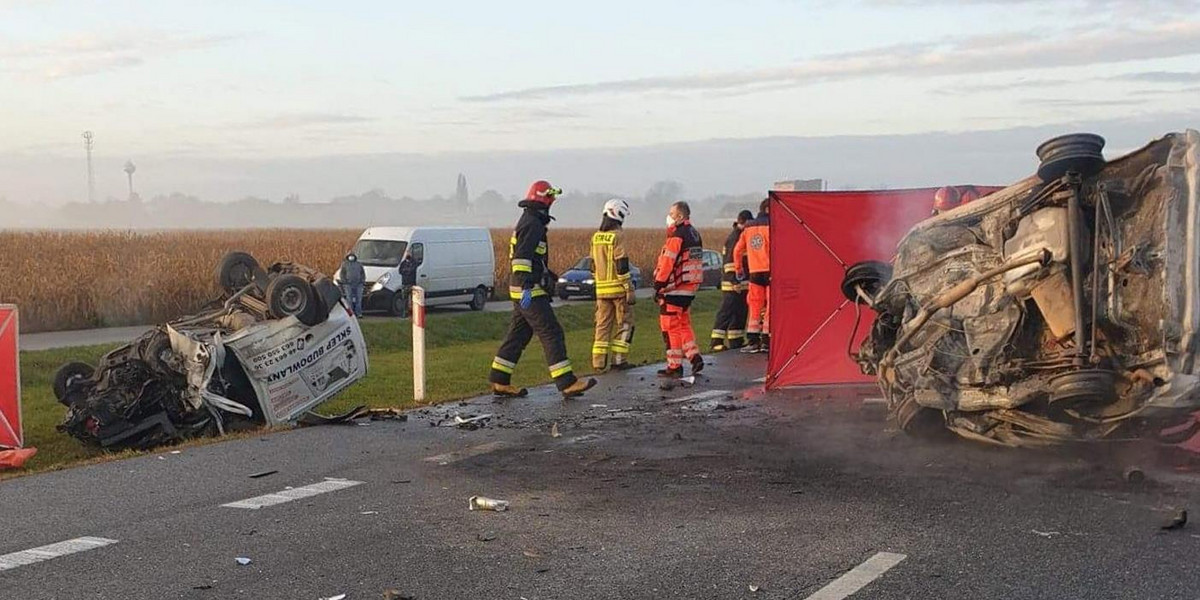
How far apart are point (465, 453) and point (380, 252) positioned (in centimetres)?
1969

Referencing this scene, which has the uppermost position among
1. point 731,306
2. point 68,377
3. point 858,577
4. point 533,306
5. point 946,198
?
point 946,198

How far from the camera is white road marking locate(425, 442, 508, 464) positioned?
26.1 ft

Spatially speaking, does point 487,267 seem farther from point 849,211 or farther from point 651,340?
point 849,211

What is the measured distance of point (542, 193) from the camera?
11.5 meters

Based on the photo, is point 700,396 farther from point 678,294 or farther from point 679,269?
point 679,269

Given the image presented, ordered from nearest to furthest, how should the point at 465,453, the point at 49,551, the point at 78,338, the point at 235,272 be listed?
the point at 49,551 → the point at 465,453 → the point at 235,272 → the point at 78,338

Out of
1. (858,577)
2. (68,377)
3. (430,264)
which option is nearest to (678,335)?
(68,377)

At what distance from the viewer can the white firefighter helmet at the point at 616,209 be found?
12852mm

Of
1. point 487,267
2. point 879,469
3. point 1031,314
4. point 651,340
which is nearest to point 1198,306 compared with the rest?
point 1031,314

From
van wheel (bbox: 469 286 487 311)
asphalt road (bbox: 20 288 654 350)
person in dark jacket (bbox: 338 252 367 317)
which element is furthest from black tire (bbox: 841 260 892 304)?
van wheel (bbox: 469 286 487 311)

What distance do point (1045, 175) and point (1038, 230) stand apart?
0.33m

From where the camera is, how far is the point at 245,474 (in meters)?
7.57

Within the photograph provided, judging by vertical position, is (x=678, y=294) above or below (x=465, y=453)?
above

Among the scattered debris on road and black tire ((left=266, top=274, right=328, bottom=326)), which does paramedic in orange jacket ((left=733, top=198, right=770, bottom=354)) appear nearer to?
black tire ((left=266, top=274, right=328, bottom=326))
